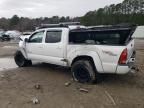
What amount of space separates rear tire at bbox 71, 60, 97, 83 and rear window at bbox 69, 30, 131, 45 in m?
0.71

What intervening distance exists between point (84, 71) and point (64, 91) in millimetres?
1005

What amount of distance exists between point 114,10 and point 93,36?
54271 mm

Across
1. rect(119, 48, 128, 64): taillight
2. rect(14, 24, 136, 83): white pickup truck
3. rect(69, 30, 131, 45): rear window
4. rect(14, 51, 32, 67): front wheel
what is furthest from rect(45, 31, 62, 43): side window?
rect(119, 48, 128, 64): taillight

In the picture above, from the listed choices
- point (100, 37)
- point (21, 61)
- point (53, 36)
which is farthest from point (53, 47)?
point (21, 61)

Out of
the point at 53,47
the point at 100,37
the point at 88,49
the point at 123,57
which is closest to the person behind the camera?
the point at 123,57

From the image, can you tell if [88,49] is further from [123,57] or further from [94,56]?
[123,57]

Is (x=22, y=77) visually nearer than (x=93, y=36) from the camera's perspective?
No

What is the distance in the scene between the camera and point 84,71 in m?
7.48

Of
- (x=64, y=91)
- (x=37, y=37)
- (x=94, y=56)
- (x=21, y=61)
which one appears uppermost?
(x=37, y=37)

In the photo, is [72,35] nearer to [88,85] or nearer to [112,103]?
[88,85]

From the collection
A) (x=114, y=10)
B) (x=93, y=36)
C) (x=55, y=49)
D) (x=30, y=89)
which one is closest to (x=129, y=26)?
(x=93, y=36)

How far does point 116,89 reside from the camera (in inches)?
276

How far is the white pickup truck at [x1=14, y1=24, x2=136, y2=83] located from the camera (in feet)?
22.2

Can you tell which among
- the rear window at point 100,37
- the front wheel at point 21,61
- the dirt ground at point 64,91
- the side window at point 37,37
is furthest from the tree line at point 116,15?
the rear window at point 100,37
